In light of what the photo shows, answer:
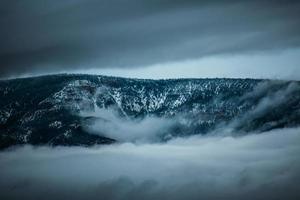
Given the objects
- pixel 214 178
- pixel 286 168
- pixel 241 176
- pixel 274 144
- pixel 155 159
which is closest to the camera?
pixel 286 168

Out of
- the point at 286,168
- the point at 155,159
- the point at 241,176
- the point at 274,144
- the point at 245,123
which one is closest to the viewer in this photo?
the point at 286,168

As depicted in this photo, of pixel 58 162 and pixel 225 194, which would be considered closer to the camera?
pixel 225 194

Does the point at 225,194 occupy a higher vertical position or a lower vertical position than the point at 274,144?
lower

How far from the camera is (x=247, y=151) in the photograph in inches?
4678

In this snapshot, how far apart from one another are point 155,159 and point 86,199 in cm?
3030

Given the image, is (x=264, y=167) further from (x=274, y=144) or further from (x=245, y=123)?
(x=245, y=123)

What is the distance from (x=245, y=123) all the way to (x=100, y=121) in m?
55.8

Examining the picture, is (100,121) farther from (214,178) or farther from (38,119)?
(214,178)

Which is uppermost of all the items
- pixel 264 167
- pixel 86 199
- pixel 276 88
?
pixel 276 88

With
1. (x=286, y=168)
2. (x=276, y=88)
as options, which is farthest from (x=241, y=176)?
(x=276, y=88)

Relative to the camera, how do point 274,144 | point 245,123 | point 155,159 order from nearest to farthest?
point 274,144
point 155,159
point 245,123

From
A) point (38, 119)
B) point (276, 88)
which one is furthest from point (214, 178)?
point (38, 119)

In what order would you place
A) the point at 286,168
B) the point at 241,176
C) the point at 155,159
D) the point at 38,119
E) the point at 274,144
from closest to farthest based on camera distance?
1. the point at 286,168
2. the point at 274,144
3. the point at 241,176
4. the point at 155,159
5. the point at 38,119

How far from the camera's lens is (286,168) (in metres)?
100
